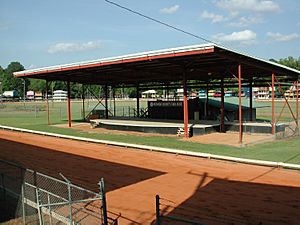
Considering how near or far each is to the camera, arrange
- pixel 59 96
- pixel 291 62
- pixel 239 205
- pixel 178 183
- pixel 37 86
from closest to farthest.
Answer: pixel 239 205, pixel 178 183, pixel 291 62, pixel 59 96, pixel 37 86

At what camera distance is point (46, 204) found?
8336mm

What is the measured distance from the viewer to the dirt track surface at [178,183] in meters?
9.27

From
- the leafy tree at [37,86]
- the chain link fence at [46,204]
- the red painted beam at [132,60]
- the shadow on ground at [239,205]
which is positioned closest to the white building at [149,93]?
the red painted beam at [132,60]

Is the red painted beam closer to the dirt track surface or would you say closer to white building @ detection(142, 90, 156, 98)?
the dirt track surface

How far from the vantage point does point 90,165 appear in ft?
52.9

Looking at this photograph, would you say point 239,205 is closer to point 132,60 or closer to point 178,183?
point 178,183

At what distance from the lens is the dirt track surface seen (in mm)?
9273

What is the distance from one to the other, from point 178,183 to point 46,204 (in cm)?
571

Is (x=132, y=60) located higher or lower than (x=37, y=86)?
lower

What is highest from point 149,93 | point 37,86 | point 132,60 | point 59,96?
point 37,86

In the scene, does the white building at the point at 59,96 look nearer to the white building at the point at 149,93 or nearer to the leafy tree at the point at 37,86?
the leafy tree at the point at 37,86

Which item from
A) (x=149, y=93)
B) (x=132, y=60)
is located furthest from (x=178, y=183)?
(x=149, y=93)

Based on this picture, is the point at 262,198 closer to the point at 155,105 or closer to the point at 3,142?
the point at 3,142

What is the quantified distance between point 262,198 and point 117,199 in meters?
4.77
